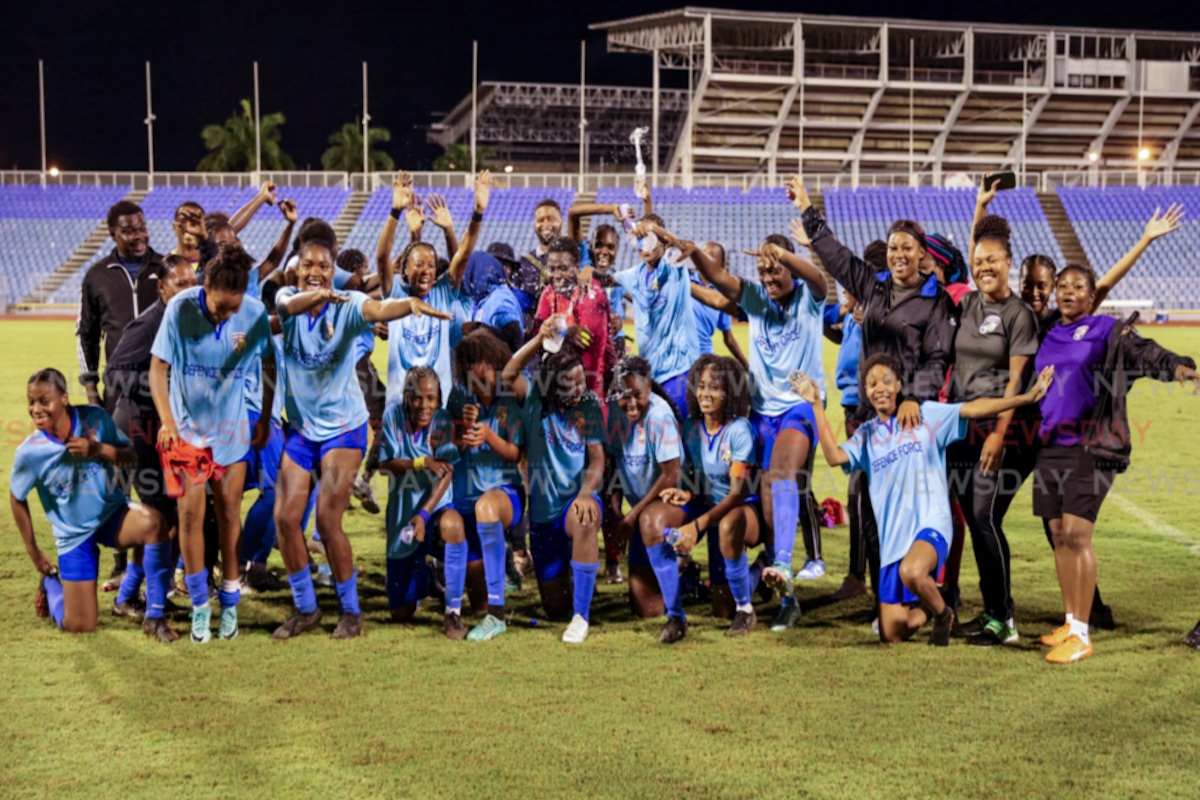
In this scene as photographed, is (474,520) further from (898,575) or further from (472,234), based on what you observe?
(898,575)

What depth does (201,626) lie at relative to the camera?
608 cm

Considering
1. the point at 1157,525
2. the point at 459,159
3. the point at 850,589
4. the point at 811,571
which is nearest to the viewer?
the point at 850,589

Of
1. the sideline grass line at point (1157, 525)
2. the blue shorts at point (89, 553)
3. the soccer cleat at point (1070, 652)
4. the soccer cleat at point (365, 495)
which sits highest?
the soccer cleat at point (365, 495)

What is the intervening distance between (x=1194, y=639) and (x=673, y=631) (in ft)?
8.72

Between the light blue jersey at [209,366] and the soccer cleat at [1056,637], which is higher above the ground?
the light blue jersey at [209,366]

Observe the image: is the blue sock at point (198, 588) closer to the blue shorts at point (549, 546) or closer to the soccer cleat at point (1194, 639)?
the blue shorts at point (549, 546)

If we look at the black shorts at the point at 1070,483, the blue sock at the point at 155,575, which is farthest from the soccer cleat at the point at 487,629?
the black shorts at the point at 1070,483

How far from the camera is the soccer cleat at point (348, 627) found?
6.14m

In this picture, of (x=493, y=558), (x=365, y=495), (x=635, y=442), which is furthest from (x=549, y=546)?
(x=365, y=495)

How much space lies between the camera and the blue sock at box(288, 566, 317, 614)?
6.20 meters

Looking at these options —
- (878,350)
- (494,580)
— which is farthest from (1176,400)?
(494,580)

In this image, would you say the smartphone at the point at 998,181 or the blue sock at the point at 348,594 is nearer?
the blue sock at the point at 348,594

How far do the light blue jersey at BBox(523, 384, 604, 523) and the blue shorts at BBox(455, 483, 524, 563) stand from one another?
0.37 ft

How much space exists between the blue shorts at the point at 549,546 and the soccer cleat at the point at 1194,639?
3.12 metres
